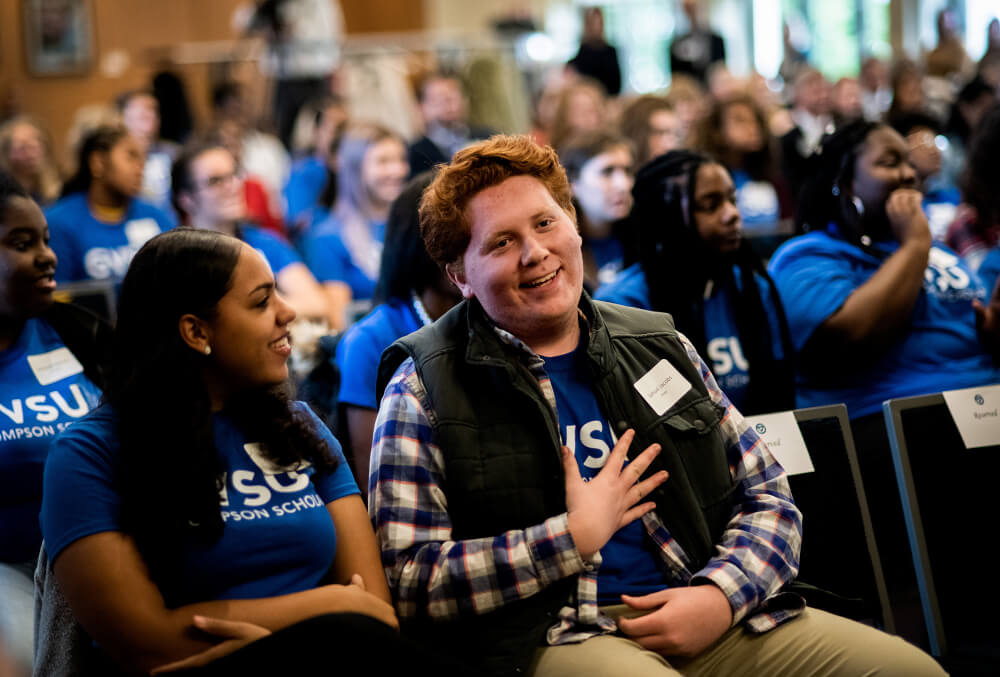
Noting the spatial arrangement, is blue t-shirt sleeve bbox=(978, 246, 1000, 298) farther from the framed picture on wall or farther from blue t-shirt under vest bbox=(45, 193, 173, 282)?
the framed picture on wall

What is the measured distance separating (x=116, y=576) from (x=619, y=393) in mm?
868

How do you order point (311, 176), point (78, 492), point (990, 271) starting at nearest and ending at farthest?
point (78, 492)
point (990, 271)
point (311, 176)

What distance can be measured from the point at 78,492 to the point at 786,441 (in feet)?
4.46

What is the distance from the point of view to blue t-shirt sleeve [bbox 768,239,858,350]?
9.27 feet

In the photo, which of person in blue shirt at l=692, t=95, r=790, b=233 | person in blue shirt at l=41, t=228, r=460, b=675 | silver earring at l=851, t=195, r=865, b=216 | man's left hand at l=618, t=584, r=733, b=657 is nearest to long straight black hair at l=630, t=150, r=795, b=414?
silver earring at l=851, t=195, r=865, b=216

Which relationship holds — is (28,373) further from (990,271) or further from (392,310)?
(990,271)

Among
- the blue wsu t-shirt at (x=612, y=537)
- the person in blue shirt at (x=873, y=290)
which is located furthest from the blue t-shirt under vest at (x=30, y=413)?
the person in blue shirt at (x=873, y=290)

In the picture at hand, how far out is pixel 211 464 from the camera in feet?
5.49

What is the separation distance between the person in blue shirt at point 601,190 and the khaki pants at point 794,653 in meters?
2.23

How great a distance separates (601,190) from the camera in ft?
13.2

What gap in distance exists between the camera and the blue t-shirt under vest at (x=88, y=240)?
4145 mm

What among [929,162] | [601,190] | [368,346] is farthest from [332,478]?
[929,162]

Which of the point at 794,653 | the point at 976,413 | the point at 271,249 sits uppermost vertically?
the point at 271,249

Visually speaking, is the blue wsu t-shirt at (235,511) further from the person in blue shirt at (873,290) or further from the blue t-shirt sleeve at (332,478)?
the person in blue shirt at (873,290)
